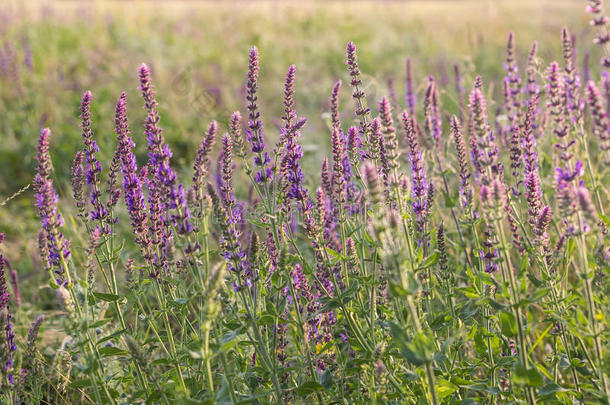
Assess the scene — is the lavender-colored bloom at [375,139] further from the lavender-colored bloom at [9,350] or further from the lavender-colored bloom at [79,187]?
the lavender-colored bloom at [9,350]

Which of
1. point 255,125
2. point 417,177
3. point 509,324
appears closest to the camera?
point 509,324

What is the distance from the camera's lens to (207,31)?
13.2 m

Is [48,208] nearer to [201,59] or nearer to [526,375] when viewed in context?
[526,375]

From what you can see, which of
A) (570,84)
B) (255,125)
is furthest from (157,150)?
(570,84)

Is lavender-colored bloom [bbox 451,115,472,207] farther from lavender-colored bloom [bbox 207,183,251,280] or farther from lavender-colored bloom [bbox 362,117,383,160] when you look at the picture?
lavender-colored bloom [bbox 207,183,251,280]

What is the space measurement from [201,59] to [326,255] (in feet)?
30.8

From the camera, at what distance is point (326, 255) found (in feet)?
8.10

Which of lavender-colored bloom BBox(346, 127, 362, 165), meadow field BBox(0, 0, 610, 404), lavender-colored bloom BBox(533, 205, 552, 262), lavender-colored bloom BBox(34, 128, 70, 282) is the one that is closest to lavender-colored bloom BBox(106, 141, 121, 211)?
meadow field BBox(0, 0, 610, 404)

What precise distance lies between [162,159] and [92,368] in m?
0.87

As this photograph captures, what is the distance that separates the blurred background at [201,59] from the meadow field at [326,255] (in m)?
0.11

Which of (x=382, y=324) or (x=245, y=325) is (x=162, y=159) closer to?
(x=245, y=325)

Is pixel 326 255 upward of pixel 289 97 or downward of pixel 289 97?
downward

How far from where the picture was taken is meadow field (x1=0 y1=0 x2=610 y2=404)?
2.13 metres

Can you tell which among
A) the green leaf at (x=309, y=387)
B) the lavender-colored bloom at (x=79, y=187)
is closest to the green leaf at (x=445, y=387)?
the green leaf at (x=309, y=387)
